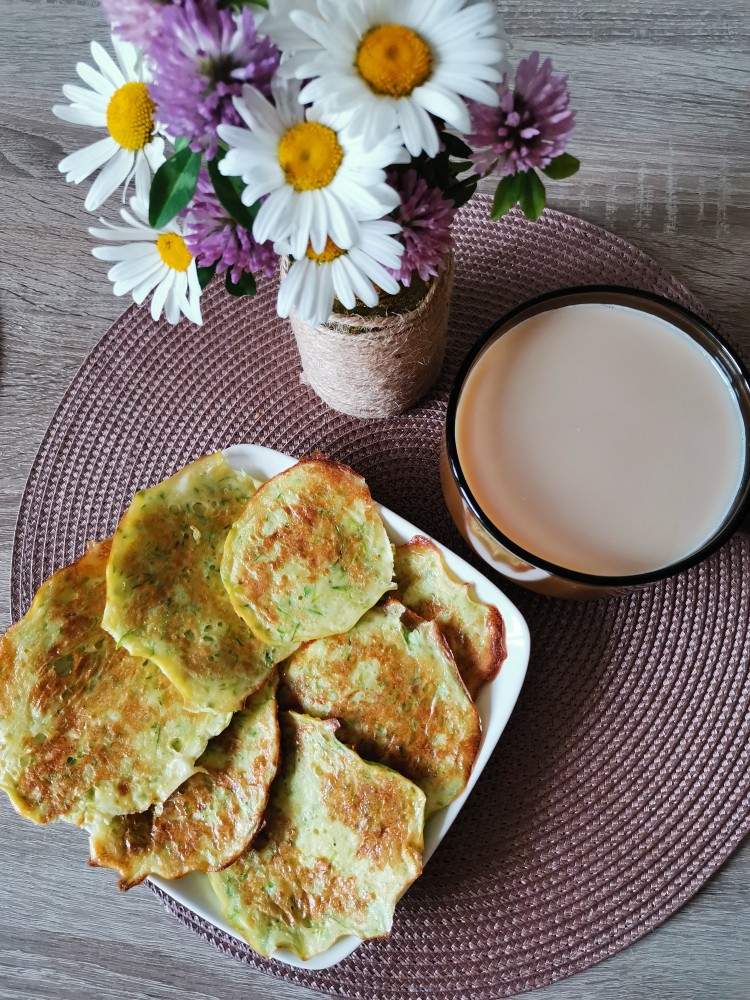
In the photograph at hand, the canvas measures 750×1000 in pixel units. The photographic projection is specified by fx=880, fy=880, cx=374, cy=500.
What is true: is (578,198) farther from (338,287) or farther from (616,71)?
(338,287)

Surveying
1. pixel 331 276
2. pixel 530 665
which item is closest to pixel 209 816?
pixel 530 665

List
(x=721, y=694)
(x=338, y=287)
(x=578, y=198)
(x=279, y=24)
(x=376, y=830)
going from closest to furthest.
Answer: (x=279, y=24)
(x=338, y=287)
(x=376, y=830)
(x=721, y=694)
(x=578, y=198)

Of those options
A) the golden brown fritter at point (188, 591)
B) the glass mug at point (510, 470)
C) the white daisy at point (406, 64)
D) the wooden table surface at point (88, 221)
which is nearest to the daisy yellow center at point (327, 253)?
the white daisy at point (406, 64)

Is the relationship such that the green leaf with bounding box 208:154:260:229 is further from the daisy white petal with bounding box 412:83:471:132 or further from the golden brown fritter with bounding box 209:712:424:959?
the golden brown fritter with bounding box 209:712:424:959

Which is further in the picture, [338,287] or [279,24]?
[338,287]

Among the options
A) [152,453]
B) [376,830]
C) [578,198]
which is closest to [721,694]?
[376,830]

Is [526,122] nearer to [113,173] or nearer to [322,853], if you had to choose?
[113,173]

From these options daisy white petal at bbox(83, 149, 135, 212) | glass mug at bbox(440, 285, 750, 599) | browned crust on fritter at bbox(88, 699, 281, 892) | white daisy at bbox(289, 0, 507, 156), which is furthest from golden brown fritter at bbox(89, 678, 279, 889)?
white daisy at bbox(289, 0, 507, 156)
